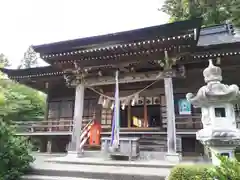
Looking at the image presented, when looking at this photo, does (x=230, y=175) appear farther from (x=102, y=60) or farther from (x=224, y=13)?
(x=224, y=13)

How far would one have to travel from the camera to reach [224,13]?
604 inches

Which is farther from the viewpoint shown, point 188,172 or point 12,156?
point 12,156

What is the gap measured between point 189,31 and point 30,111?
1573cm

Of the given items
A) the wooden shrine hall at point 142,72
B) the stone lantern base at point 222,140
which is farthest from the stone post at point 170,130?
the stone lantern base at point 222,140

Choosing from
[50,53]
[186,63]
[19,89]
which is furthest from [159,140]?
[19,89]

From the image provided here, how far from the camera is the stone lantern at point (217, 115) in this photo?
429 centimetres

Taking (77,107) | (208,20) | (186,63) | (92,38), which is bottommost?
(77,107)

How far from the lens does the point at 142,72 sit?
8.32 m

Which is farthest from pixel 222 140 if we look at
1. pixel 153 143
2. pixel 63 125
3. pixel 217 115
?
pixel 63 125

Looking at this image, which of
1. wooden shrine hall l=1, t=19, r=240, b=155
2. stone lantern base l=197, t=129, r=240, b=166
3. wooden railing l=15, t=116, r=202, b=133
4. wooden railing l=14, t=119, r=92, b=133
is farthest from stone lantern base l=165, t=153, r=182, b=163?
wooden railing l=14, t=119, r=92, b=133

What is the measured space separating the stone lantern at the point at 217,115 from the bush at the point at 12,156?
503cm

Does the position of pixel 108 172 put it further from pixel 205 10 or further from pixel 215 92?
pixel 205 10

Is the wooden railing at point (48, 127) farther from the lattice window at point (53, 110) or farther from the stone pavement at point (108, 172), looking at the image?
the stone pavement at point (108, 172)

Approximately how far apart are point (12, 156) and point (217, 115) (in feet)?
18.5
